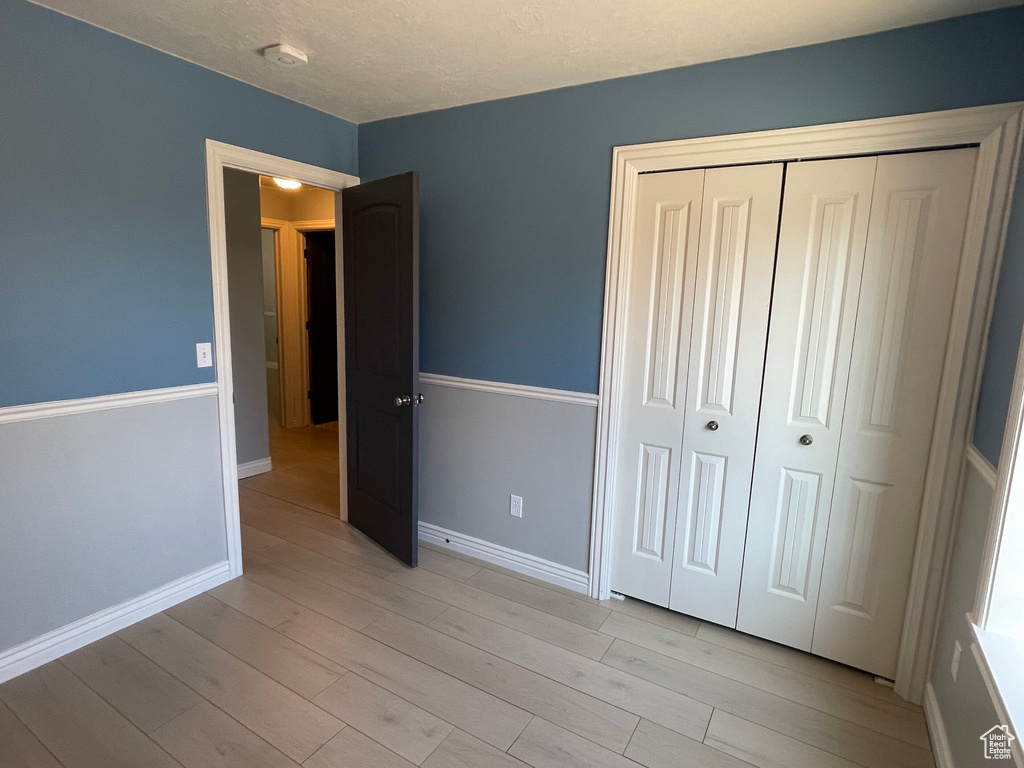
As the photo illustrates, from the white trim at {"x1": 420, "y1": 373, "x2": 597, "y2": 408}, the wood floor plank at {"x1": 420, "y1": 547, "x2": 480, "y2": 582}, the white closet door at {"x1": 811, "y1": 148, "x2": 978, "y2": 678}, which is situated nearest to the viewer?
the white closet door at {"x1": 811, "y1": 148, "x2": 978, "y2": 678}

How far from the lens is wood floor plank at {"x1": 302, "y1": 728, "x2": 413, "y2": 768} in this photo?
1.65 meters

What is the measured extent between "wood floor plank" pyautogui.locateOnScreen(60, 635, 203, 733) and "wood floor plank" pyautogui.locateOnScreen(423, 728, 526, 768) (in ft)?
2.95

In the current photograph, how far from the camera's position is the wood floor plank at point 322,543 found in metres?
2.86

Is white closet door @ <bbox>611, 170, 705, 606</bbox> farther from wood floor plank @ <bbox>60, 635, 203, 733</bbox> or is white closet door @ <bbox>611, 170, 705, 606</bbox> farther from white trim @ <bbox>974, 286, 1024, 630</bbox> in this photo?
wood floor plank @ <bbox>60, 635, 203, 733</bbox>

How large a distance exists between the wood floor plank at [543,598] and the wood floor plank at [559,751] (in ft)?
2.07

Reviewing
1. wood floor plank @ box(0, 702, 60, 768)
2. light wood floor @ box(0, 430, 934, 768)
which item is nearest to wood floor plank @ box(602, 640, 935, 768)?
light wood floor @ box(0, 430, 934, 768)

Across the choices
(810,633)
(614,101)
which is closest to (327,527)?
(810,633)

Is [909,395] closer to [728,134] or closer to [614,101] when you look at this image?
[728,134]

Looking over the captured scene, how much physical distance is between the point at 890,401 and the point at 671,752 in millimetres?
1440

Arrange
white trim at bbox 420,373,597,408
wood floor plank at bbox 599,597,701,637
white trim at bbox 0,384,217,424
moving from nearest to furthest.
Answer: white trim at bbox 0,384,217,424 → wood floor plank at bbox 599,597,701,637 → white trim at bbox 420,373,597,408

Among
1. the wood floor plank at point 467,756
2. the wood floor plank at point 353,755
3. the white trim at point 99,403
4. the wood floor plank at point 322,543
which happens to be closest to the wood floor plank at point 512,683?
the wood floor plank at point 467,756

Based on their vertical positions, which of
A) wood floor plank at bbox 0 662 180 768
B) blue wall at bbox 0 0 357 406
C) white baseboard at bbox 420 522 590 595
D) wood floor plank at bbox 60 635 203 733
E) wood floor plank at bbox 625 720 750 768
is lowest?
wood floor plank at bbox 0 662 180 768

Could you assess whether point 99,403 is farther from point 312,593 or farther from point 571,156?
point 571,156

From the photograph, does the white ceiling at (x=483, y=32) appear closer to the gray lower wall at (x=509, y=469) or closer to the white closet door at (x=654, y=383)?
the white closet door at (x=654, y=383)
